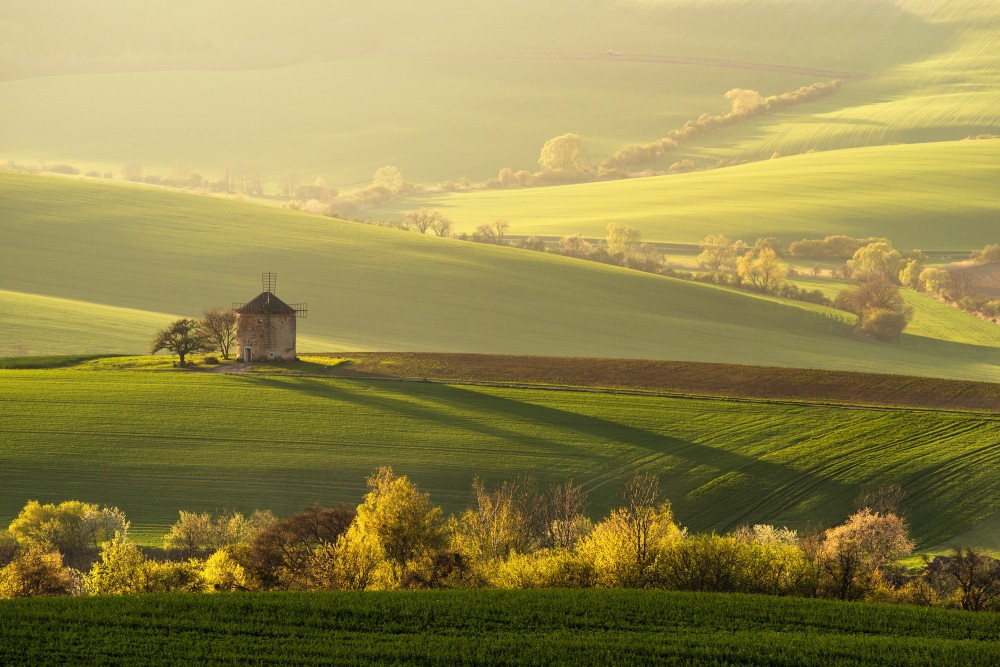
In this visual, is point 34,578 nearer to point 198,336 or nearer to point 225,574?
point 225,574

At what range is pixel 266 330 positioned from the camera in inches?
2443

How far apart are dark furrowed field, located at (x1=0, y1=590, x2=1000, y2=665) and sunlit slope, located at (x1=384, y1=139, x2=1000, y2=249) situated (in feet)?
338

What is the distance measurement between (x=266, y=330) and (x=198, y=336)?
11.6 feet

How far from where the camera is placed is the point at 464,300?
9606cm

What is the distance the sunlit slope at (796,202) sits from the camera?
13300 centimetres

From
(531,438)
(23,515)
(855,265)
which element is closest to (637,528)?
(531,438)

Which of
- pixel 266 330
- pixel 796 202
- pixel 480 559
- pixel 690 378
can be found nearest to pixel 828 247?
pixel 796 202

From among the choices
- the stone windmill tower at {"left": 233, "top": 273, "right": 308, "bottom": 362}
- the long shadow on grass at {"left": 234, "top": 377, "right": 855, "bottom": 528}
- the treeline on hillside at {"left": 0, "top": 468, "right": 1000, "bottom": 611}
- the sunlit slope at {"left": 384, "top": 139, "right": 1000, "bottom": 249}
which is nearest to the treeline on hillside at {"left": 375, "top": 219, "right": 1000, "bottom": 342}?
the sunlit slope at {"left": 384, "top": 139, "right": 1000, "bottom": 249}

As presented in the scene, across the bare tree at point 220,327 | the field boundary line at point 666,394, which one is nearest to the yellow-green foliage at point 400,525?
the field boundary line at point 666,394

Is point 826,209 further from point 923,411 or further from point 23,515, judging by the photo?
point 23,515

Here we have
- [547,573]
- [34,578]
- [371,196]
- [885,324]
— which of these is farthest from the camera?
[371,196]

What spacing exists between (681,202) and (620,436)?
101 metres

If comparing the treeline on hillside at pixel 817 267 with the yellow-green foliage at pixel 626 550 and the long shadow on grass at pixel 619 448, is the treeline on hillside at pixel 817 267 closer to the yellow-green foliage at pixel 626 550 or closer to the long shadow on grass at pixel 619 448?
the long shadow on grass at pixel 619 448

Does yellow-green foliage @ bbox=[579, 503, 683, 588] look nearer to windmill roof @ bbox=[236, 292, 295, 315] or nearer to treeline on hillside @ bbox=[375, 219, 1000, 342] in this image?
windmill roof @ bbox=[236, 292, 295, 315]
